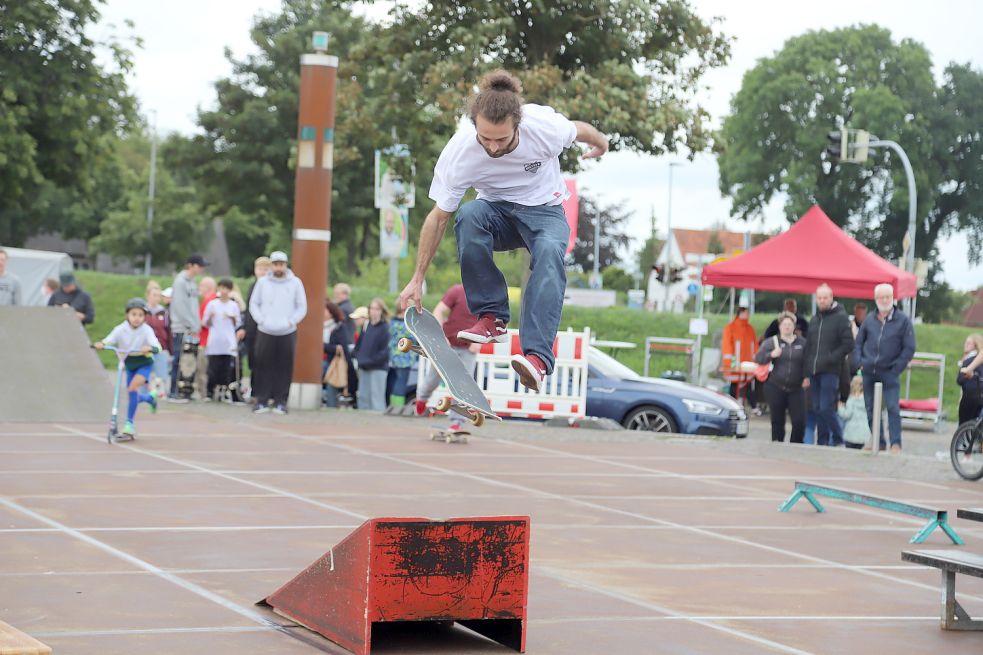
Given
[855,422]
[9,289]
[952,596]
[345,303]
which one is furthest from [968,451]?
[9,289]

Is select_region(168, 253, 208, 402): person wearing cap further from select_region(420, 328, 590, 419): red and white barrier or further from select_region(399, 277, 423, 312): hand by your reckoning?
select_region(399, 277, 423, 312): hand

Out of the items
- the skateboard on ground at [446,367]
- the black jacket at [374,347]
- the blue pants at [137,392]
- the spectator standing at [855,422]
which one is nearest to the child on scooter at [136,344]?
the blue pants at [137,392]

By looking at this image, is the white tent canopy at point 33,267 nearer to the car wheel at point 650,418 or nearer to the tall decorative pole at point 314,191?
the tall decorative pole at point 314,191

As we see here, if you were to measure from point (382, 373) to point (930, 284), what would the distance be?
4466 cm

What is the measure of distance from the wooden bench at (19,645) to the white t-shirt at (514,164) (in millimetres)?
2543

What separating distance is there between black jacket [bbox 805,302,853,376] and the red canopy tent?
4078 mm

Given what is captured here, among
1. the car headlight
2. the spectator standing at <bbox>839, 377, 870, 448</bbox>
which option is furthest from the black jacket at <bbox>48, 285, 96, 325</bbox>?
the spectator standing at <bbox>839, 377, 870, 448</bbox>

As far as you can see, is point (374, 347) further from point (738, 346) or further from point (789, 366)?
point (738, 346)

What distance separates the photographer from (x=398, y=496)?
10531 millimetres

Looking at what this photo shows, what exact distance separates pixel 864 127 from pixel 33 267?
37.7 meters

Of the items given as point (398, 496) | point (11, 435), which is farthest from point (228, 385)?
point (398, 496)

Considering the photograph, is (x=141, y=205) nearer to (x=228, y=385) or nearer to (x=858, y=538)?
(x=228, y=385)

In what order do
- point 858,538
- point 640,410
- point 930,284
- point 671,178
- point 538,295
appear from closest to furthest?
point 538,295 → point 858,538 → point 640,410 → point 930,284 → point 671,178

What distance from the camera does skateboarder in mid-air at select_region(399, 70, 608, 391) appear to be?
6.02 metres
